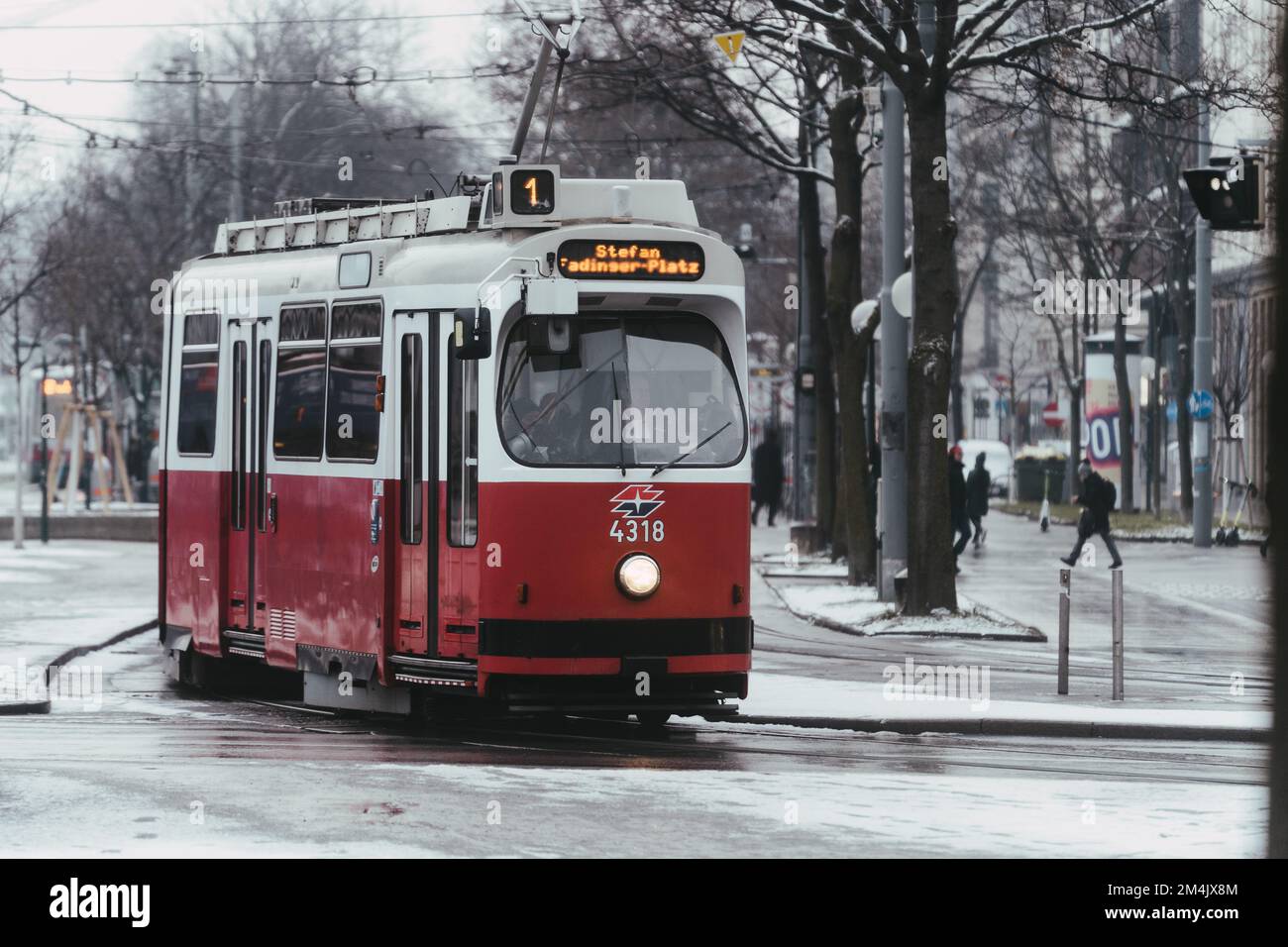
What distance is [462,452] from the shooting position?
1298 cm

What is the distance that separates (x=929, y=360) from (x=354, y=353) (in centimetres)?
911

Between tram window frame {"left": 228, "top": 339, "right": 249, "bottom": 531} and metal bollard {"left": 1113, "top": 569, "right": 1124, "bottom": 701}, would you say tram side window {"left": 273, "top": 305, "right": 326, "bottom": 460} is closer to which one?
tram window frame {"left": 228, "top": 339, "right": 249, "bottom": 531}

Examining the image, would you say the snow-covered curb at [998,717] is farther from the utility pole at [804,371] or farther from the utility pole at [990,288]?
the utility pole at [990,288]

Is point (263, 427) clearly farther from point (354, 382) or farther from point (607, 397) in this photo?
point (607, 397)

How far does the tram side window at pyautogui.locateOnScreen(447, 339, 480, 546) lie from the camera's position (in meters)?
12.9

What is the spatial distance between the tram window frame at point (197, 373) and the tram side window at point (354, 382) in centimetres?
200

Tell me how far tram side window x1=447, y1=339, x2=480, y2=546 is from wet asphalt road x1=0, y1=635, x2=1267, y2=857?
130 centimetres

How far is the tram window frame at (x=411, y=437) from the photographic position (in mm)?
13297

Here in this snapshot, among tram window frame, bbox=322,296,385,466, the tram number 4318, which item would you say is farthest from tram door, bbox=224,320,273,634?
the tram number 4318

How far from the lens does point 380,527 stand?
533 inches

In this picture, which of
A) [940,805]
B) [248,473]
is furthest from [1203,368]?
[940,805]
